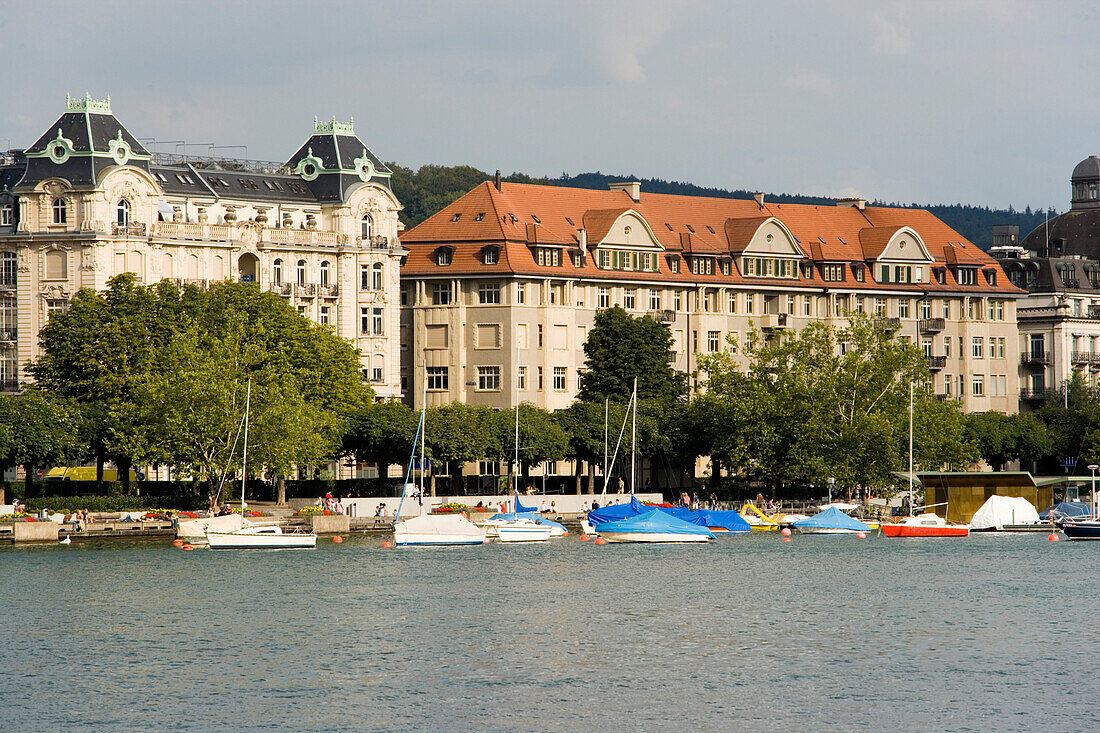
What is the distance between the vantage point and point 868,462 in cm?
13712

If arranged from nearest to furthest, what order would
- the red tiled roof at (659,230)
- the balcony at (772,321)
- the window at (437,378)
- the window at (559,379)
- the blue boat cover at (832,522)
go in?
1. the blue boat cover at (832,522)
2. the window at (437,378)
3. the window at (559,379)
4. the red tiled roof at (659,230)
5. the balcony at (772,321)

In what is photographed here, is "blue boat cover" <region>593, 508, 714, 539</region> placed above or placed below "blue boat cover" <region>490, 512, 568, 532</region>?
below

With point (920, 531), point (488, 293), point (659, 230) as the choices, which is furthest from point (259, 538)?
point (659, 230)

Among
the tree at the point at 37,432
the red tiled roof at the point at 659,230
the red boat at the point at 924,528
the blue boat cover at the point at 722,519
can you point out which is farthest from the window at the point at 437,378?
the red boat at the point at 924,528

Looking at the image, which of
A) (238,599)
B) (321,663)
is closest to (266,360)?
(238,599)

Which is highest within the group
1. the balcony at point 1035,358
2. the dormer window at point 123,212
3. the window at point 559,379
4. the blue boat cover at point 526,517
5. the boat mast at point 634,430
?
the dormer window at point 123,212

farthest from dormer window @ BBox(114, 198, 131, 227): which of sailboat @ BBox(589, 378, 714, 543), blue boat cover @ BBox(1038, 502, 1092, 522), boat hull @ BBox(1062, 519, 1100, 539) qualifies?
boat hull @ BBox(1062, 519, 1100, 539)

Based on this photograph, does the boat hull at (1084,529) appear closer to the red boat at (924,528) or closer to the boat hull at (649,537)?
the red boat at (924,528)

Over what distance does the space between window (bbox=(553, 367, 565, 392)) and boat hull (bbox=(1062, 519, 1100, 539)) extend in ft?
158

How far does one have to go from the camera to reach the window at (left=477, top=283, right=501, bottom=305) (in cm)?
15925

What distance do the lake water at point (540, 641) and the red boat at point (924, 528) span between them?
16.9 meters

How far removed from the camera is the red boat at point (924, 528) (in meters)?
126

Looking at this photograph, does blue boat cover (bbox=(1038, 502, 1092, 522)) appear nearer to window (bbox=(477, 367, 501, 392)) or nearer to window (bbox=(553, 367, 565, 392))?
window (bbox=(553, 367, 565, 392))

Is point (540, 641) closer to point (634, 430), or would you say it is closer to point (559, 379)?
point (634, 430)
